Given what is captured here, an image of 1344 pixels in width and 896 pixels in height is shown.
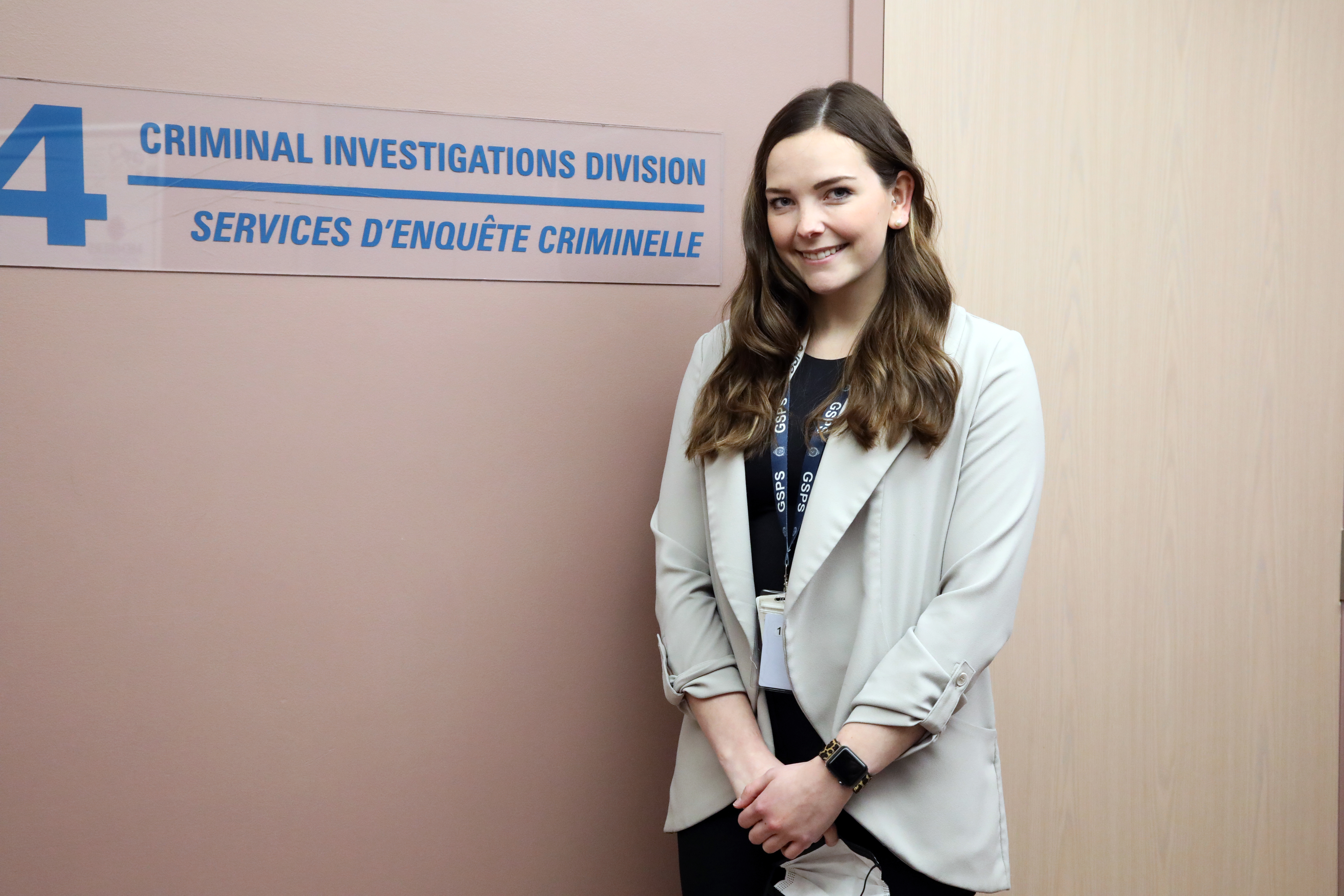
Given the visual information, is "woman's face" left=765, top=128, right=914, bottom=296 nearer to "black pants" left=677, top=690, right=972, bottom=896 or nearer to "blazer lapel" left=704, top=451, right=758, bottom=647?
"blazer lapel" left=704, top=451, right=758, bottom=647

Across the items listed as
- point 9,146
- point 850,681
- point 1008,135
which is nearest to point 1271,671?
point 1008,135

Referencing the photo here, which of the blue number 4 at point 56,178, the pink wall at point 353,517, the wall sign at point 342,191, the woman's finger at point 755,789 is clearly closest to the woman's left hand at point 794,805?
the woman's finger at point 755,789

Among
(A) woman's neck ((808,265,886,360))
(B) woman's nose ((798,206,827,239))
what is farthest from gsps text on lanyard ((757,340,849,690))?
(B) woman's nose ((798,206,827,239))

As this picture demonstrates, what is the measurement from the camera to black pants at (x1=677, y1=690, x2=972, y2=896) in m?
1.31

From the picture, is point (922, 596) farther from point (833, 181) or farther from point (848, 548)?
point (833, 181)

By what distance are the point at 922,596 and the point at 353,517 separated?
34.5 inches

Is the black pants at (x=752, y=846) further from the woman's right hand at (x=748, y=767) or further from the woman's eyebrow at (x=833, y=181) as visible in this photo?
the woman's eyebrow at (x=833, y=181)

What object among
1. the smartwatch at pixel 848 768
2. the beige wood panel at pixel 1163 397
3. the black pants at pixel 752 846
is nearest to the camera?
the smartwatch at pixel 848 768

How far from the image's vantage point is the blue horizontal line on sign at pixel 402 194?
1.47 meters

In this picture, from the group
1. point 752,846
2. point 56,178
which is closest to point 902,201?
point 752,846

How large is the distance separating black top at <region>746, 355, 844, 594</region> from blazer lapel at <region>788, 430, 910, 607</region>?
64 mm

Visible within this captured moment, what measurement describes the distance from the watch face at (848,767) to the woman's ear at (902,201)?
70cm

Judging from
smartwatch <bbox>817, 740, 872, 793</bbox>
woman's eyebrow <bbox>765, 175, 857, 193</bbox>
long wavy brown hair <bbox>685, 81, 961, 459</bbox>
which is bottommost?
smartwatch <bbox>817, 740, 872, 793</bbox>

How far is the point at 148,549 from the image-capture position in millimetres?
1493
